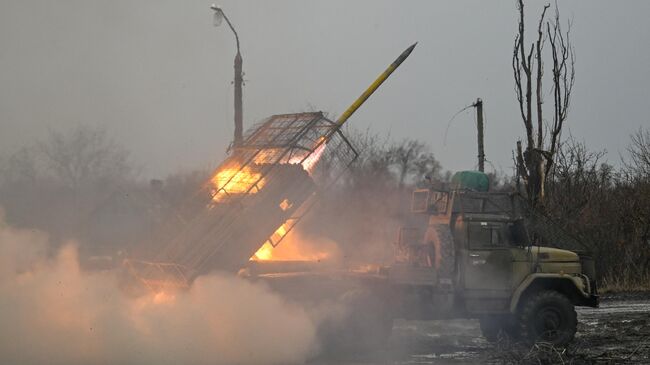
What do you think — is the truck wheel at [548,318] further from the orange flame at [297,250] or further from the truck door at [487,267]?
the orange flame at [297,250]

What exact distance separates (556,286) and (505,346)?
1846 millimetres

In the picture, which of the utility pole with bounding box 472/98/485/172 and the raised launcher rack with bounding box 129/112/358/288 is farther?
the utility pole with bounding box 472/98/485/172

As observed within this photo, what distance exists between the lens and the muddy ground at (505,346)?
44.2 feet

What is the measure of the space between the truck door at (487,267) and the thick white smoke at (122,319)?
3257mm

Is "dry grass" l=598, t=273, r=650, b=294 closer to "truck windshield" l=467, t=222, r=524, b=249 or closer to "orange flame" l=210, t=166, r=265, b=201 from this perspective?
"truck windshield" l=467, t=222, r=524, b=249

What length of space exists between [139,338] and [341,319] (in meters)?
3.99

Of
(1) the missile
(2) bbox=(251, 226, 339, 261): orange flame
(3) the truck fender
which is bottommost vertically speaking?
(3) the truck fender

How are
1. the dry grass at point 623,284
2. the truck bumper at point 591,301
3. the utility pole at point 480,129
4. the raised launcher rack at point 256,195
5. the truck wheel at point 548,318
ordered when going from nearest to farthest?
1. the raised launcher rack at point 256,195
2. the truck wheel at point 548,318
3. the truck bumper at point 591,301
4. the dry grass at point 623,284
5. the utility pole at point 480,129

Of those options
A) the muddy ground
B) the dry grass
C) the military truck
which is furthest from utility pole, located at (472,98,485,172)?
the military truck

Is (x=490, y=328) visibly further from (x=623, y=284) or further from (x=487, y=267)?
(x=623, y=284)

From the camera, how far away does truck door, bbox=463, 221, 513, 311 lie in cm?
1516

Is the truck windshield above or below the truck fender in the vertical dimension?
above

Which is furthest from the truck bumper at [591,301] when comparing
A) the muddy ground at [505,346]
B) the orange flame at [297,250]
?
the orange flame at [297,250]

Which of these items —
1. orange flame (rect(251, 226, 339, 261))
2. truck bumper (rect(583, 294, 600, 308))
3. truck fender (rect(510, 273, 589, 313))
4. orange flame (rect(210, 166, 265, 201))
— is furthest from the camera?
truck bumper (rect(583, 294, 600, 308))
